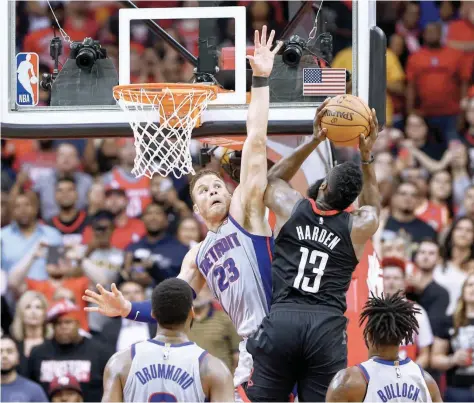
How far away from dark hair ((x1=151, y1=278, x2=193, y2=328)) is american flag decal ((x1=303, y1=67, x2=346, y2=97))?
2094mm

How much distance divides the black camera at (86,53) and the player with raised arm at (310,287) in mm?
1791

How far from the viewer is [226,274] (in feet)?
22.1

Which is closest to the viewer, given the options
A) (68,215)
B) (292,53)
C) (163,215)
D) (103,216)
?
(292,53)

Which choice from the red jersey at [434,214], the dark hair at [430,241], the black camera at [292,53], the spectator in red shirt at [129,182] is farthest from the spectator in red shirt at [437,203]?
the black camera at [292,53]

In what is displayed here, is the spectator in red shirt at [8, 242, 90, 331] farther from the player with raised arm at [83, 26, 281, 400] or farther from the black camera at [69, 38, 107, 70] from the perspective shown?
the player with raised arm at [83, 26, 281, 400]

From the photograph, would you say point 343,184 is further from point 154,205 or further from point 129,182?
point 129,182

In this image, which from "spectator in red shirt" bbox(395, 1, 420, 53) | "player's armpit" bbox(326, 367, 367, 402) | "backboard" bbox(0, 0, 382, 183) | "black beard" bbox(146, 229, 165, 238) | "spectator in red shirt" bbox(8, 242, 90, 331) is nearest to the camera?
"player's armpit" bbox(326, 367, 367, 402)

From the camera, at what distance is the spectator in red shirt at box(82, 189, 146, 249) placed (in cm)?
1054

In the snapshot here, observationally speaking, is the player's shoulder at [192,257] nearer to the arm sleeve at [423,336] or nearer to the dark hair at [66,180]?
the arm sleeve at [423,336]

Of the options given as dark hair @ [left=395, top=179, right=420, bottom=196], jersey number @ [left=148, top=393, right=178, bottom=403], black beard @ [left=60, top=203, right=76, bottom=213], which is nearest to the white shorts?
jersey number @ [left=148, top=393, right=178, bottom=403]

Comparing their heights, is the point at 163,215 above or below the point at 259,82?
below

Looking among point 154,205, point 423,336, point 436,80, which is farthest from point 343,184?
point 436,80

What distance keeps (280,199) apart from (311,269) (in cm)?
42

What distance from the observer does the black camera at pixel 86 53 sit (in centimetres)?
760
